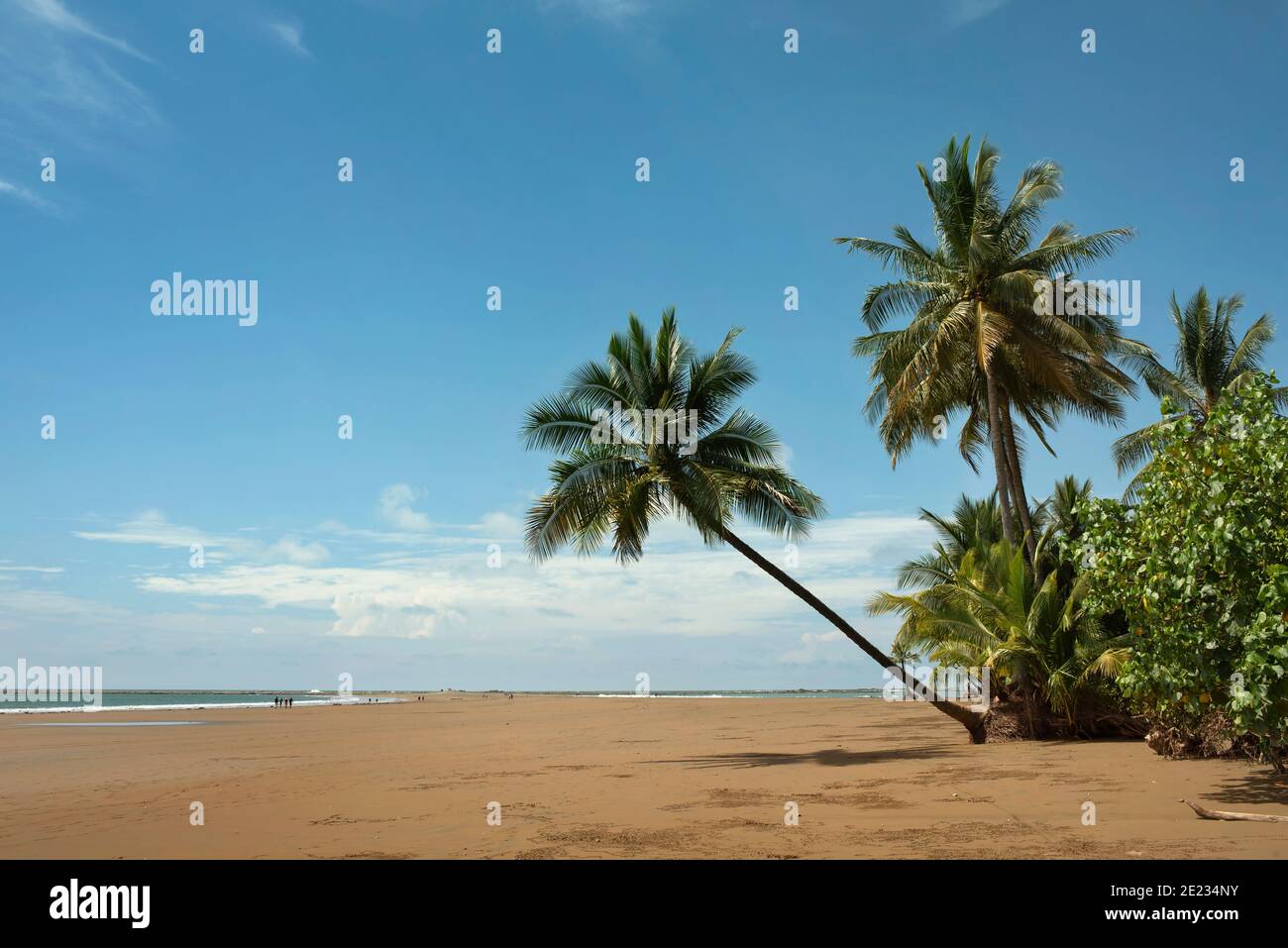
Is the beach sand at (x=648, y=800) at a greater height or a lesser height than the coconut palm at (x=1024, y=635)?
lesser

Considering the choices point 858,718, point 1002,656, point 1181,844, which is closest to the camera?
point 1181,844

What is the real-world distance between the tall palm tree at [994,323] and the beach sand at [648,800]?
26.3 ft

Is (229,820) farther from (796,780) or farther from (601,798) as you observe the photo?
(796,780)

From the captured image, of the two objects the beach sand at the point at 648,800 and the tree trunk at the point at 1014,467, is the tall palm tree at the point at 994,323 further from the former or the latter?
the beach sand at the point at 648,800

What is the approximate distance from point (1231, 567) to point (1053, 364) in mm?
12356

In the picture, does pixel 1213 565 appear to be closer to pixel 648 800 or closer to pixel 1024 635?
pixel 648 800

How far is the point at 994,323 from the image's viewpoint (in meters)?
20.0

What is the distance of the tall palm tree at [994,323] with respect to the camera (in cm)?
2070

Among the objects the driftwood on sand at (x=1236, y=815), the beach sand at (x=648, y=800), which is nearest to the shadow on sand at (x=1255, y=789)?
the beach sand at (x=648, y=800)

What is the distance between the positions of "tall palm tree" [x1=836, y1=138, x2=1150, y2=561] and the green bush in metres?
9.48

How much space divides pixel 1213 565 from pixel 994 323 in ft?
37.7

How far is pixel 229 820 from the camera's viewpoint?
1137 centimetres

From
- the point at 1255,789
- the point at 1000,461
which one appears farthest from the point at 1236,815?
the point at 1000,461

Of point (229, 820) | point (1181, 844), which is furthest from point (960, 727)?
point (229, 820)
